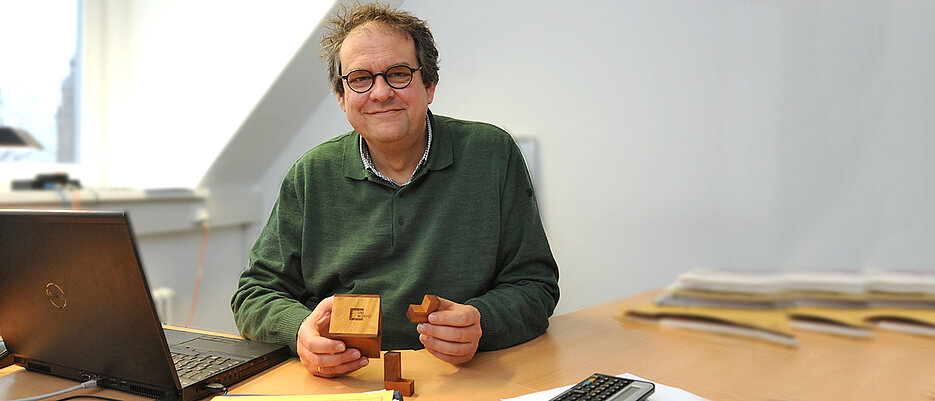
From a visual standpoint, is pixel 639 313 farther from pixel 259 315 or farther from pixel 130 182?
pixel 130 182

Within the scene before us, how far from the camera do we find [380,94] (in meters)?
1.23

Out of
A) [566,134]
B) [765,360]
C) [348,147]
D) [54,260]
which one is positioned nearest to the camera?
[765,360]

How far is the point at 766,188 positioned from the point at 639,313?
43 centimetres

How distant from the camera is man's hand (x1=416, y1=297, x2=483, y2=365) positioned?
923 millimetres

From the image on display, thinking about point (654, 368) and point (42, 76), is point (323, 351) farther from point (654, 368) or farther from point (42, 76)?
point (42, 76)

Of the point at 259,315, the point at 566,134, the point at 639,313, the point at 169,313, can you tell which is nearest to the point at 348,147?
the point at 259,315

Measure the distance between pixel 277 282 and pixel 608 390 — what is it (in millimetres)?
723

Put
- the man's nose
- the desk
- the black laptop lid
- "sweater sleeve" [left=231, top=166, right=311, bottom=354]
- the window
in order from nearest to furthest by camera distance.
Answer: the desk
the black laptop lid
"sweater sleeve" [left=231, top=166, right=311, bottom=354]
the man's nose
the window

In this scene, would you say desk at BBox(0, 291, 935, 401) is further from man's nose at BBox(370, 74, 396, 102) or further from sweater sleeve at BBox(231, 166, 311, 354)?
man's nose at BBox(370, 74, 396, 102)

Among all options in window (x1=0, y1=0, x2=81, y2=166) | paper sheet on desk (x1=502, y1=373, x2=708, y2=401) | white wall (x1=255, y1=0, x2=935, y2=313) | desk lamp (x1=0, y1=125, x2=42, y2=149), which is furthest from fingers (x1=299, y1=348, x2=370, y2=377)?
window (x1=0, y1=0, x2=81, y2=166)

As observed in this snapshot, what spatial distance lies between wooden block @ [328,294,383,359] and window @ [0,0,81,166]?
178 centimetres

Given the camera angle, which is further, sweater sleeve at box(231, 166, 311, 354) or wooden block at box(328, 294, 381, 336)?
sweater sleeve at box(231, 166, 311, 354)

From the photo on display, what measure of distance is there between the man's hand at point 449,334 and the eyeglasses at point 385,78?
506mm

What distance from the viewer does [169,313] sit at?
2246 millimetres
